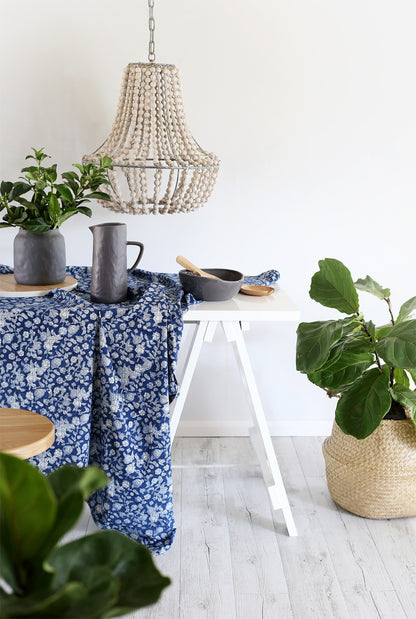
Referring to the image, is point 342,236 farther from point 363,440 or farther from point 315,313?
point 363,440

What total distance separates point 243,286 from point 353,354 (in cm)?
39

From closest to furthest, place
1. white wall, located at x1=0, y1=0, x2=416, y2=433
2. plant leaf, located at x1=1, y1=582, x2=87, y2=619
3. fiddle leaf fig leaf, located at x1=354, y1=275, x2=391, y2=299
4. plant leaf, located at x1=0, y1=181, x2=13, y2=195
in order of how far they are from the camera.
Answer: plant leaf, located at x1=1, y1=582, x2=87, y2=619 → plant leaf, located at x1=0, y1=181, x2=13, y2=195 → fiddle leaf fig leaf, located at x1=354, y1=275, x2=391, y2=299 → white wall, located at x1=0, y1=0, x2=416, y2=433

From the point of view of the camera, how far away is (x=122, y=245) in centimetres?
188

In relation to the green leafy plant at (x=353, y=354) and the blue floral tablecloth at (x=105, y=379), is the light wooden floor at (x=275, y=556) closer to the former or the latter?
the blue floral tablecloth at (x=105, y=379)

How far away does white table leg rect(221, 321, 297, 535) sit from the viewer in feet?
6.44

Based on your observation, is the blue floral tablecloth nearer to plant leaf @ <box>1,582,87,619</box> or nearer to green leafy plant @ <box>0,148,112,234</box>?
green leafy plant @ <box>0,148,112,234</box>

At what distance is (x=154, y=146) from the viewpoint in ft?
6.59

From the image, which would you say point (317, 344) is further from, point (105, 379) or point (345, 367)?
point (105, 379)

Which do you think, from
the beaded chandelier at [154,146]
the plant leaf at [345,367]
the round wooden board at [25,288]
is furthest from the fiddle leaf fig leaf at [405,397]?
the round wooden board at [25,288]

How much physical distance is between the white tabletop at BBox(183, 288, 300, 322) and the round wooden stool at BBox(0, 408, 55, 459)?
2.15 feet

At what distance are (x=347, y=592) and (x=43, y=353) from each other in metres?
1.03

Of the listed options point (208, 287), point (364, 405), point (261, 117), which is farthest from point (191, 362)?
point (261, 117)

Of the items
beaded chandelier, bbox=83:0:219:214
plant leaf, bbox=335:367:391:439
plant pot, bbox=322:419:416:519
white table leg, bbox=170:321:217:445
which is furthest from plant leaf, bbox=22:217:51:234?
plant pot, bbox=322:419:416:519

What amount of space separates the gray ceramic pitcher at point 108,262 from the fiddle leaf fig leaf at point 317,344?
1.78 ft
